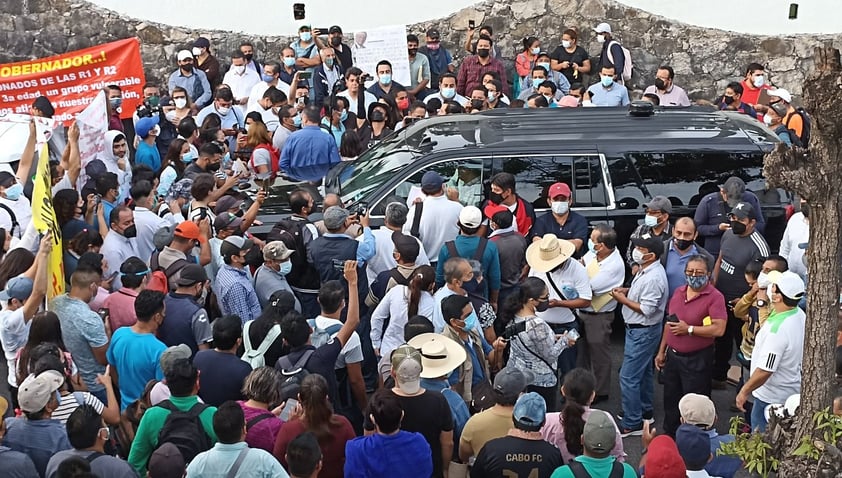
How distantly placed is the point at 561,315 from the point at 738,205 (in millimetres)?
1767

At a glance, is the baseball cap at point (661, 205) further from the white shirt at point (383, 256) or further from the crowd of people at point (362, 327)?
the white shirt at point (383, 256)

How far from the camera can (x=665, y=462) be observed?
5.57m

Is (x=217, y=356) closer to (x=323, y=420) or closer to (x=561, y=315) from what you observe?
(x=323, y=420)

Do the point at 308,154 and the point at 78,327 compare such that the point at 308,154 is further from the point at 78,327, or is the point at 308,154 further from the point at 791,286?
the point at 791,286

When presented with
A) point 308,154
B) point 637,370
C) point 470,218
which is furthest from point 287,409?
point 308,154

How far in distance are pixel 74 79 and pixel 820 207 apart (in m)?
10.8

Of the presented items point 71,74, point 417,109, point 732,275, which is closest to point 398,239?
point 732,275

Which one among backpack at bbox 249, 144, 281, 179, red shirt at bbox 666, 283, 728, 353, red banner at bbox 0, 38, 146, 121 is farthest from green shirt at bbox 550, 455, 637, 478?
red banner at bbox 0, 38, 146, 121

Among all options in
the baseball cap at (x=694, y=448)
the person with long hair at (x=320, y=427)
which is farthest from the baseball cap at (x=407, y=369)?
the baseball cap at (x=694, y=448)

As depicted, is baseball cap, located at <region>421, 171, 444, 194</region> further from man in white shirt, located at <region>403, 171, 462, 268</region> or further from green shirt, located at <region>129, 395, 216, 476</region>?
green shirt, located at <region>129, 395, 216, 476</region>

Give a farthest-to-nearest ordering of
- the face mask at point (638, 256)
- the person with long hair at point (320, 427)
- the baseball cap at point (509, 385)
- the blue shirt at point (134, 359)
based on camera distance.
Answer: the face mask at point (638, 256), the blue shirt at point (134, 359), the baseball cap at point (509, 385), the person with long hair at point (320, 427)

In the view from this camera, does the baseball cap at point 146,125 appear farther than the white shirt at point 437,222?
Yes

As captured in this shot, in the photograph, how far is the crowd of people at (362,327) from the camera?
587cm

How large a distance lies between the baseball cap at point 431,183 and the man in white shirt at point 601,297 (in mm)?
1404
